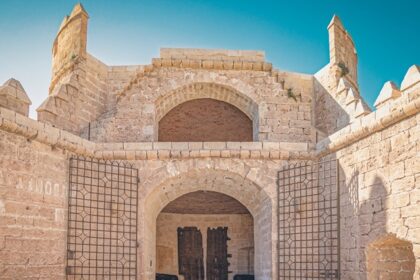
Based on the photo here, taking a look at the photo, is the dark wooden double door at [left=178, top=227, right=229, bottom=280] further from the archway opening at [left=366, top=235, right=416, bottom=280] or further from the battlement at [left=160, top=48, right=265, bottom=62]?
the archway opening at [left=366, top=235, right=416, bottom=280]

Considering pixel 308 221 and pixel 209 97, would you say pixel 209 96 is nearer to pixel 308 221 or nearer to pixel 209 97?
pixel 209 97

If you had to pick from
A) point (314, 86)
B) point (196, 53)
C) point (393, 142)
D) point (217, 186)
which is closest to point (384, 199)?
point (393, 142)

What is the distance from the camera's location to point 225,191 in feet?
36.1

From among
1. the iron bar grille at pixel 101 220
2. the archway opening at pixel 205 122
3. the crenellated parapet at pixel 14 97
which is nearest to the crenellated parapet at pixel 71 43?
the archway opening at pixel 205 122

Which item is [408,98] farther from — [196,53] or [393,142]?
[196,53]

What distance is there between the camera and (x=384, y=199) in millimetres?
7254

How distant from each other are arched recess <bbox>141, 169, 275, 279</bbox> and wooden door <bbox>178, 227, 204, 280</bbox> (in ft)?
9.65

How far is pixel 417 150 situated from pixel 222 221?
7.77 metres

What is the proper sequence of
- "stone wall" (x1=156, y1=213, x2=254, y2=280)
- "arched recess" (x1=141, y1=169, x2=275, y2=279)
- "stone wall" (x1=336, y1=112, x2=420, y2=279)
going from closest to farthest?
"stone wall" (x1=336, y1=112, x2=420, y2=279), "arched recess" (x1=141, y1=169, x2=275, y2=279), "stone wall" (x1=156, y1=213, x2=254, y2=280)

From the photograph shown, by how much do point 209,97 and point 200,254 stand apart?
14.4 ft

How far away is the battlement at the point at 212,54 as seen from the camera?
469 inches

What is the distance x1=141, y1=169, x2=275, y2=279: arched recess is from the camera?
959 centimetres

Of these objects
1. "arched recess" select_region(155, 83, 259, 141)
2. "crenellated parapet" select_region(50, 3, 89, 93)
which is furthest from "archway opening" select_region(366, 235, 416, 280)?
"crenellated parapet" select_region(50, 3, 89, 93)

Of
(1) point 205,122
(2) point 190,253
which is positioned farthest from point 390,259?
(2) point 190,253
